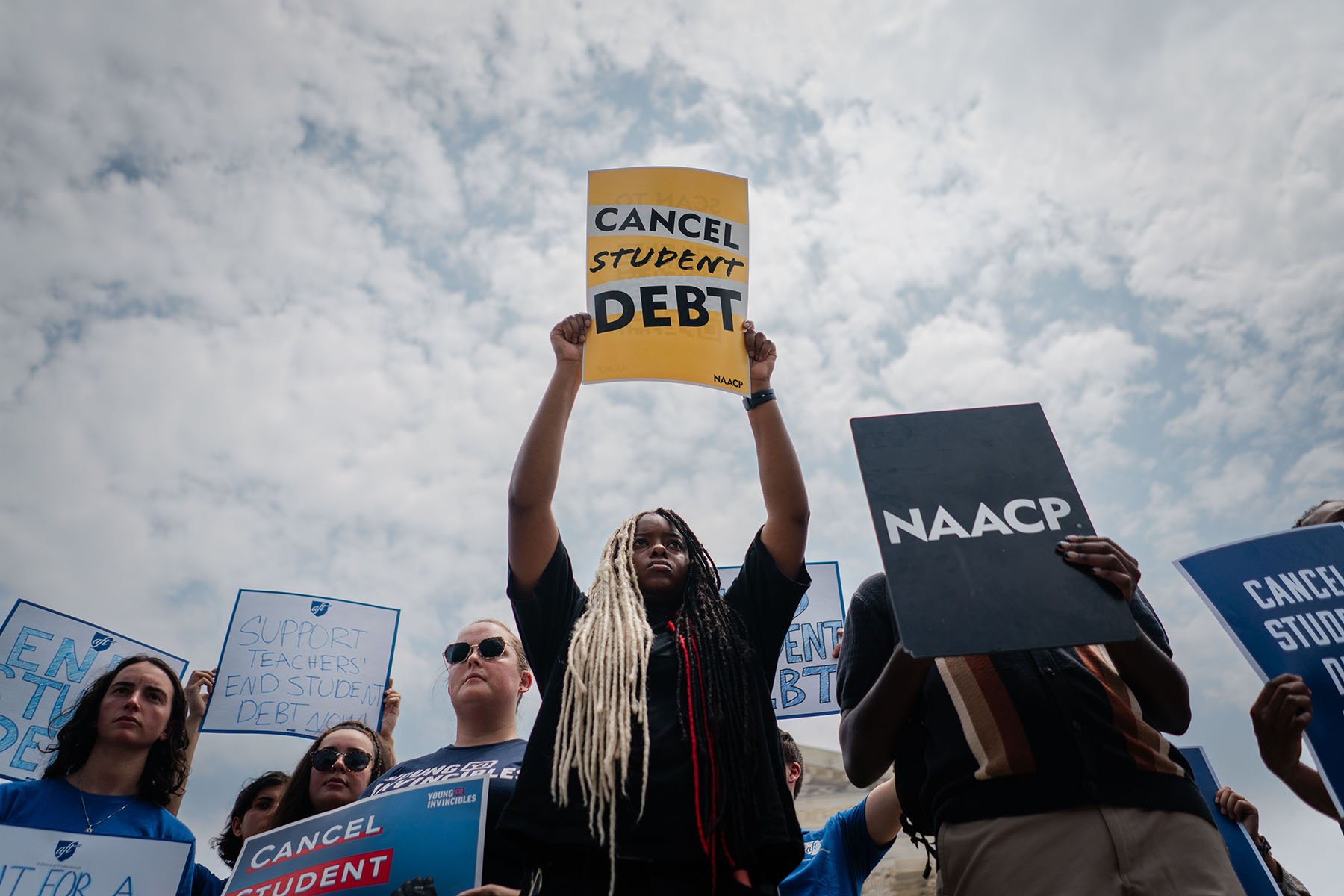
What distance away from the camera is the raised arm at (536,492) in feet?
8.34

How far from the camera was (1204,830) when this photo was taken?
5.98ft

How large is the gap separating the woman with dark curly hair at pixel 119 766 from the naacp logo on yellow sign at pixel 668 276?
247 cm

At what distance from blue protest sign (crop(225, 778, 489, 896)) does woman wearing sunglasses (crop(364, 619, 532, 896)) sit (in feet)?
0.48

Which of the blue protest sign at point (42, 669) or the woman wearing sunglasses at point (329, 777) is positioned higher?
the blue protest sign at point (42, 669)

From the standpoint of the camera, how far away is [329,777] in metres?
3.53

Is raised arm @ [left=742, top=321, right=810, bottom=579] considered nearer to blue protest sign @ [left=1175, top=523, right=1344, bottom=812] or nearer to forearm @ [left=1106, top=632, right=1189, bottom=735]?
forearm @ [left=1106, top=632, right=1189, bottom=735]

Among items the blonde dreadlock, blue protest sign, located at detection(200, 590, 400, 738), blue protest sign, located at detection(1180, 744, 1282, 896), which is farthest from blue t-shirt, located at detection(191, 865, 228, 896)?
blue protest sign, located at detection(1180, 744, 1282, 896)

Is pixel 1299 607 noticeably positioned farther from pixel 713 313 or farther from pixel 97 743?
pixel 97 743

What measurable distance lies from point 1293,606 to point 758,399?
176 cm

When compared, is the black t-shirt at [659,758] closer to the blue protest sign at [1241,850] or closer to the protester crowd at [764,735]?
the protester crowd at [764,735]

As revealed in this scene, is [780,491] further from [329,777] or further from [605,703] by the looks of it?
[329,777]

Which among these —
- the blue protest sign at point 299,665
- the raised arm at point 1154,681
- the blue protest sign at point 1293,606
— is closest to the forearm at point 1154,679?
the raised arm at point 1154,681

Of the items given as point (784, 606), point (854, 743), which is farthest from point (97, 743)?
point (854, 743)

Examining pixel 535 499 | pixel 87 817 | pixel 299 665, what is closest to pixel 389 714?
pixel 299 665
